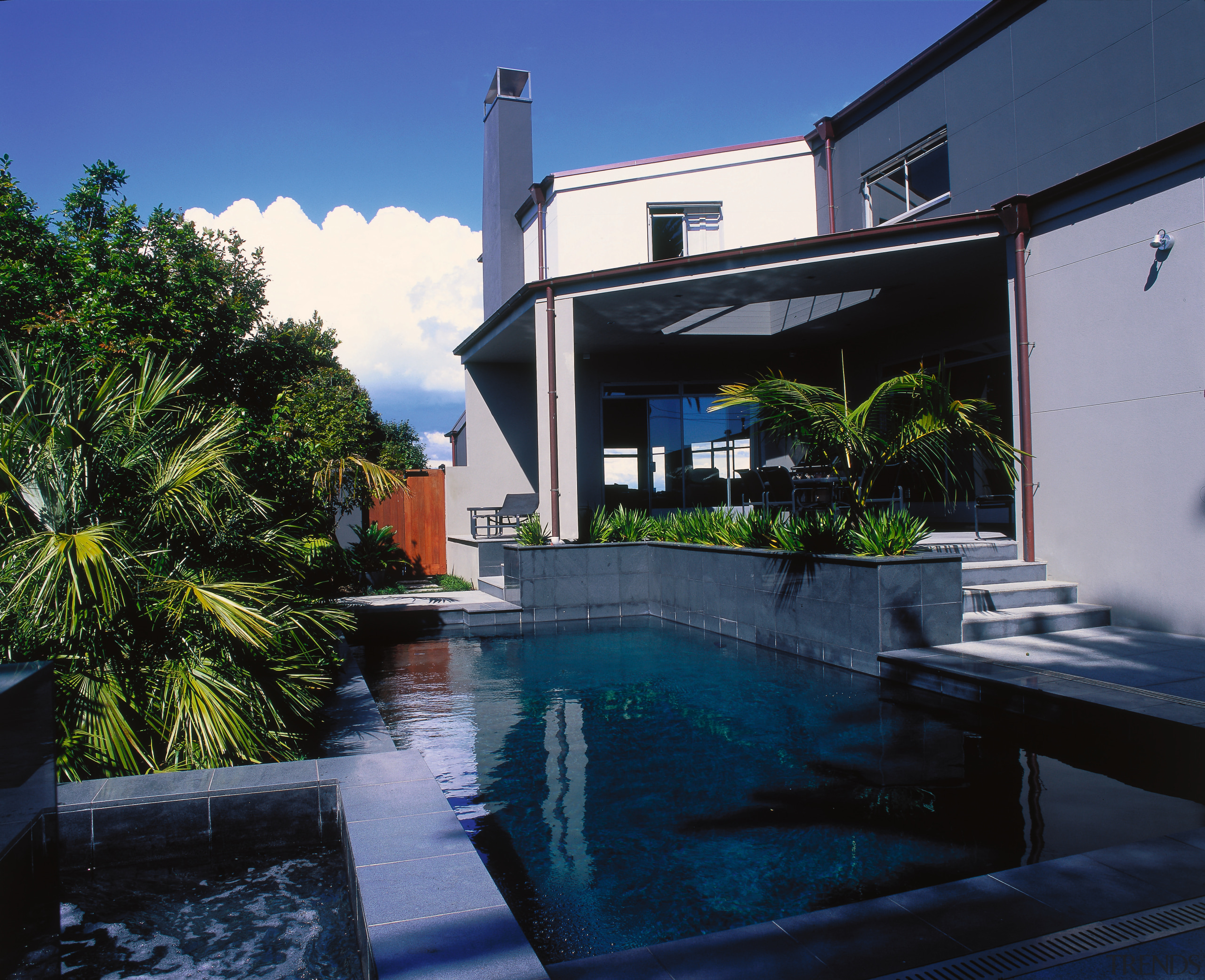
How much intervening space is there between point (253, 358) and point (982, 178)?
31.8ft

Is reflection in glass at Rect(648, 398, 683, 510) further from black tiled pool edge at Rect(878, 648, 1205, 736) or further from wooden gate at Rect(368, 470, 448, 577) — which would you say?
black tiled pool edge at Rect(878, 648, 1205, 736)

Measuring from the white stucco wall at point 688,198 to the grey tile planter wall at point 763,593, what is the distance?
6337mm

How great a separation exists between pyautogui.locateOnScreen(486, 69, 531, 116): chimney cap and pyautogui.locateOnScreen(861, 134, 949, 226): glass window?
26.3 ft

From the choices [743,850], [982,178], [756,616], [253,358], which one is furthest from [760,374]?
[743,850]

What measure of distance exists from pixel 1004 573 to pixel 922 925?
6.08 m

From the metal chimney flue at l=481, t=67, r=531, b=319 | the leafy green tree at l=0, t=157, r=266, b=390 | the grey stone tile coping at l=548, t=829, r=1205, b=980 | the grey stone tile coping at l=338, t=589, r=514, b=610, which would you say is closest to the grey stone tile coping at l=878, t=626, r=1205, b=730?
the grey stone tile coping at l=548, t=829, r=1205, b=980

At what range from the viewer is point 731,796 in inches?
157

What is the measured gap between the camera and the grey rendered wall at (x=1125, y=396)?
6430 millimetres

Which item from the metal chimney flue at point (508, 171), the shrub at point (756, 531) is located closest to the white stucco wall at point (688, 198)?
the metal chimney flue at point (508, 171)

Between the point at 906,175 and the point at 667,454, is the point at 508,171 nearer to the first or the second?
the point at 667,454

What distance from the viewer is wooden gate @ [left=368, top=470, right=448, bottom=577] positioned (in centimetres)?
1430

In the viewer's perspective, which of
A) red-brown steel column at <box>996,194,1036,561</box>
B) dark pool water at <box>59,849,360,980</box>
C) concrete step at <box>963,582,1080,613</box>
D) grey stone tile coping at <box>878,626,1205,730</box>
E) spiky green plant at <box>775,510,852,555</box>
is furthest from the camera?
red-brown steel column at <box>996,194,1036,561</box>

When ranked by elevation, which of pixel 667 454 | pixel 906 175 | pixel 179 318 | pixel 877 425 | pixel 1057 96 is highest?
pixel 906 175

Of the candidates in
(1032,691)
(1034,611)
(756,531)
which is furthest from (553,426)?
(1032,691)
